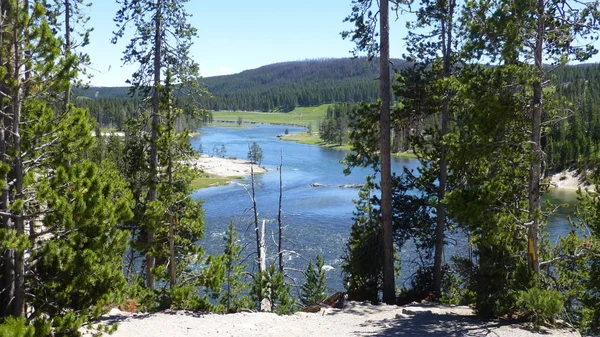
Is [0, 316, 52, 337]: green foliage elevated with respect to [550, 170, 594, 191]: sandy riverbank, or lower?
elevated

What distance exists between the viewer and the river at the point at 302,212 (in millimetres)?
30797

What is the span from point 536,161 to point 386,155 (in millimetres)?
4702

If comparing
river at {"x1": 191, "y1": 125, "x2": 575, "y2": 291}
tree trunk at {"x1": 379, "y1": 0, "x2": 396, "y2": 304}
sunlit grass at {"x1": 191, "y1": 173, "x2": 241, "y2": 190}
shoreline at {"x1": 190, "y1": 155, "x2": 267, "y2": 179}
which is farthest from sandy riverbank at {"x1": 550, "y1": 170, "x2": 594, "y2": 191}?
tree trunk at {"x1": 379, "y1": 0, "x2": 396, "y2": 304}

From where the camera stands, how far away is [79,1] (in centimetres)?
1506

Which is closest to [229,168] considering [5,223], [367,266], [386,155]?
[367,266]

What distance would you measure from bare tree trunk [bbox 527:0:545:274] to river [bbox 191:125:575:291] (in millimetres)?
3231

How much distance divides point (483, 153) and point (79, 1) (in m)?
11.8

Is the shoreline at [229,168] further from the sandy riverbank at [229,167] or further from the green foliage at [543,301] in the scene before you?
the green foliage at [543,301]

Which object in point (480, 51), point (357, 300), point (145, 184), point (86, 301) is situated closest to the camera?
point (86, 301)

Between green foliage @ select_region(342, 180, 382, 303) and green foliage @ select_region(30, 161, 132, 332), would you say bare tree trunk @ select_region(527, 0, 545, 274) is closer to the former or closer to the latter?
green foliage @ select_region(342, 180, 382, 303)

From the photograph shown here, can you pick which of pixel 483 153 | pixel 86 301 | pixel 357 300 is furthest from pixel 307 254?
pixel 86 301

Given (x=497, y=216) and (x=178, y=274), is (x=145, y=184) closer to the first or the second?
(x=178, y=274)

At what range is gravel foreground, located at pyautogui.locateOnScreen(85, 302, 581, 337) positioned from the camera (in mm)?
10219

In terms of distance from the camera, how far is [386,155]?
571 inches
